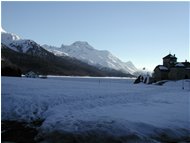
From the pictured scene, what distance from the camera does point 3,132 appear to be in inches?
640

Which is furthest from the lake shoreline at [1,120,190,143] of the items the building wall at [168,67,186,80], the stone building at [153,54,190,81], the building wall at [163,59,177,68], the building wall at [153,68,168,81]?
the building wall at [163,59,177,68]

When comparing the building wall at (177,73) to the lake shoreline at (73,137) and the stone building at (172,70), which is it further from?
the lake shoreline at (73,137)

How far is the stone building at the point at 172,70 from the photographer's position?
104 meters

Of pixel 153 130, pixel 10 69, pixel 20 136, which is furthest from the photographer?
pixel 10 69

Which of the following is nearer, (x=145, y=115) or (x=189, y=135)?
(x=189, y=135)

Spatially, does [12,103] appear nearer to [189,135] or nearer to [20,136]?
[20,136]

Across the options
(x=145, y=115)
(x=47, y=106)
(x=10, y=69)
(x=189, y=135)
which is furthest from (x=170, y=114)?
(x=10, y=69)

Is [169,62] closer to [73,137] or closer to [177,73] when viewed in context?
[177,73]

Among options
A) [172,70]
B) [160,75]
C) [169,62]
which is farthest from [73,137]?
[169,62]

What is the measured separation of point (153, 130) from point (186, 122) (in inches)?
156

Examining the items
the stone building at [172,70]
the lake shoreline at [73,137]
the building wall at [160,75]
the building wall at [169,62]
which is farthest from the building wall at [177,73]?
the lake shoreline at [73,137]

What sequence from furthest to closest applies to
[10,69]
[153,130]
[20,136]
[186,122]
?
1. [10,69]
2. [186,122]
3. [153,130]
4. [20,136]

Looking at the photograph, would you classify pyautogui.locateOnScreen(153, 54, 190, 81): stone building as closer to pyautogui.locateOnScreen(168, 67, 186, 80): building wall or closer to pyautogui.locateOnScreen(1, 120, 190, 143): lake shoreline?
pyautogui.locateOnScreen(168, 67, 186, 80): building wall

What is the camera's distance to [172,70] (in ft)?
344
